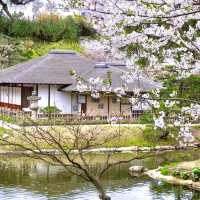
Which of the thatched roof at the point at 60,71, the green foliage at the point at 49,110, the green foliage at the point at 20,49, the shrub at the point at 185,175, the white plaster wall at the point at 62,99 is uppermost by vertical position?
the green foliage at the point at 20,49

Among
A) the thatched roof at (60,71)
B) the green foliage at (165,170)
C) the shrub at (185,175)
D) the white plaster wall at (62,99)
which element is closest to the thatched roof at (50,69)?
the thatched roof at (60,71)

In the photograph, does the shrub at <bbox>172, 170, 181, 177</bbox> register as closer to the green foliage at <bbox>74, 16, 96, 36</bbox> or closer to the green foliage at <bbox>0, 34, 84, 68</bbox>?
the green foliage at <bbox>74, 16, 96, 36</bbox>

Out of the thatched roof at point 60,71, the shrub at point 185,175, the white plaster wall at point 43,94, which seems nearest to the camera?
the shrub at point 185,175

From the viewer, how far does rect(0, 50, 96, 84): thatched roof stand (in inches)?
1078

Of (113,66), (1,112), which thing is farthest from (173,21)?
(113,66)

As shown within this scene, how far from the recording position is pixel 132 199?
42.9 feet

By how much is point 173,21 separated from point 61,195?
862 centimetres

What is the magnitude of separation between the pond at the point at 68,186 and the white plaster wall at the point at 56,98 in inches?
378

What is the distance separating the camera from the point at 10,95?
1163 inches

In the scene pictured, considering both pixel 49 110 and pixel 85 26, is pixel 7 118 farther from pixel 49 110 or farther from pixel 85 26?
pixel 85 26

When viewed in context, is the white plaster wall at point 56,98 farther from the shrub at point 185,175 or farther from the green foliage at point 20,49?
the shrub at point 185,175

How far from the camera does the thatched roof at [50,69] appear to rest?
27.4 m

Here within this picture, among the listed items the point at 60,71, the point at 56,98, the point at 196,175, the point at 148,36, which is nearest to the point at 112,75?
the point at 56,98

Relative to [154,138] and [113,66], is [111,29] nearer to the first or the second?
[154,138]
